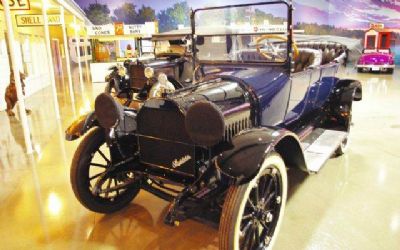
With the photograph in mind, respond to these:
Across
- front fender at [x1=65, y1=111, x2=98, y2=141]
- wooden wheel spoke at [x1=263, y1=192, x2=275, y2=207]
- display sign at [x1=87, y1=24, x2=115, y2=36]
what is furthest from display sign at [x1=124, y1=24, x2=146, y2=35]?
wooden wheel spoke at [x1=263, y1=192, x2=275, y2=207]

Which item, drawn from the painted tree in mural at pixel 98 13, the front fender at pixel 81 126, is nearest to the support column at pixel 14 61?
the front fender at pixel 81 126

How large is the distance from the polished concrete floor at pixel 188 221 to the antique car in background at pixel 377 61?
918cm

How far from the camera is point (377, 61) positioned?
40.7ft

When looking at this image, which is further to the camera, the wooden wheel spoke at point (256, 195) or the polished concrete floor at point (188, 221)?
the polished concrete floor at point (188, 221)

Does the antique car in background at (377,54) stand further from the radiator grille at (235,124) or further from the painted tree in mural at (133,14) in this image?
the painted tree in mural at (133,14)

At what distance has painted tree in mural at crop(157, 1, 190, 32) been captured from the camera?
29.7m

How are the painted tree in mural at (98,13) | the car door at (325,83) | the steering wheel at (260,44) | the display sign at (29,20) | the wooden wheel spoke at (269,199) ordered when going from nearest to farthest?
the wooden wheel spoke at (269,199) < the steering wheel at (260,44) < the car door at (325,83) < the display sign at (29,20) < the painted tree in mural at (98,13)

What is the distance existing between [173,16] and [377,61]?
21.6 m

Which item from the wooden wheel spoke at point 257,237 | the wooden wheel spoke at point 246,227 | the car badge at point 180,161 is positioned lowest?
the wooden wheel spoke at point 257,237

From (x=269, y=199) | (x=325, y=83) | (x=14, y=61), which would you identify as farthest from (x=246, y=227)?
(x=14, y=61)

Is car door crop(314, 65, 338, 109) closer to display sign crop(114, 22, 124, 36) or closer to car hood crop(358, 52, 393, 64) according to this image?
car hood crop(358, 52, 393, 64)

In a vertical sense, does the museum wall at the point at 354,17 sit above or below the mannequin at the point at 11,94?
above

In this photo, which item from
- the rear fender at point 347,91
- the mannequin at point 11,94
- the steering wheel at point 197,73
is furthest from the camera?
the mannequin at point 11,94

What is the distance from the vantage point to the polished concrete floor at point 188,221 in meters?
2.40
